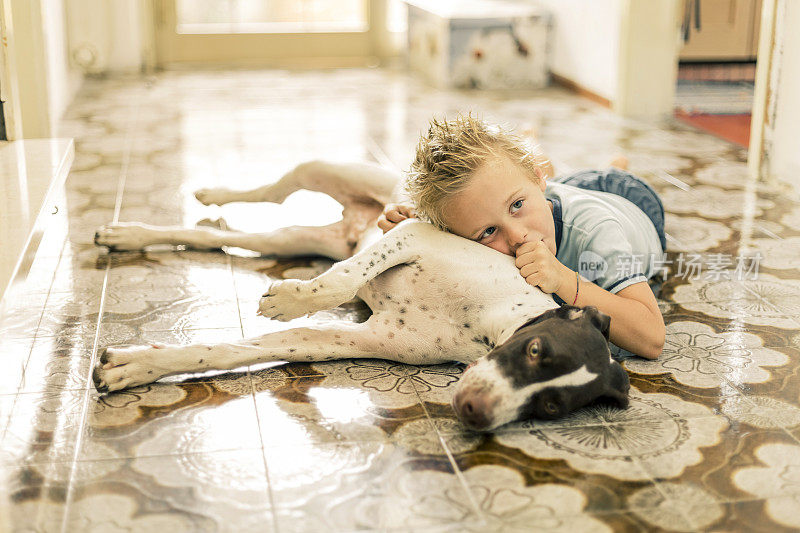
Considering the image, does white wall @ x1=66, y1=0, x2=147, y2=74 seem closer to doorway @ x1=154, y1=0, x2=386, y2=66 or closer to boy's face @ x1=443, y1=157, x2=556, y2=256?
doorway @ x1=154, y1=0, x2=386, y2=66

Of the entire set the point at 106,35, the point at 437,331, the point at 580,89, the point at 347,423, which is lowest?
the point at 347,423

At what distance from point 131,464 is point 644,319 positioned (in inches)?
37.7

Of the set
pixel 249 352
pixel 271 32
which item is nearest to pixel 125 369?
pixel 249 352

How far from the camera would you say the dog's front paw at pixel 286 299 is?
1646mm

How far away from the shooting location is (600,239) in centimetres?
181

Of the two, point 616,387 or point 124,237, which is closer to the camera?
point 616,387

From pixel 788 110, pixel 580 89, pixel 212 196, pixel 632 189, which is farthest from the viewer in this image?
pixel 580 89

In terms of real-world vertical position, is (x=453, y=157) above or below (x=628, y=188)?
above

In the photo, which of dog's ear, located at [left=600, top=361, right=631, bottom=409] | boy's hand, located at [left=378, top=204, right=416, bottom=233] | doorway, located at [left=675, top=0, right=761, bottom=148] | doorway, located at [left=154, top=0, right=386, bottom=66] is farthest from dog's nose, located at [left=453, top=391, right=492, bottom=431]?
doorway, located at [left=154, top=0, right=386, bottom=66]

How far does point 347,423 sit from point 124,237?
1.09 metres

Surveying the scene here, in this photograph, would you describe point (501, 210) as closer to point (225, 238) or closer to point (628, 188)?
point (628, 188)

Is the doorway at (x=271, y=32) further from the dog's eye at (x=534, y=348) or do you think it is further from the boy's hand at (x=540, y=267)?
the dog's eye at (x=534, y=348)

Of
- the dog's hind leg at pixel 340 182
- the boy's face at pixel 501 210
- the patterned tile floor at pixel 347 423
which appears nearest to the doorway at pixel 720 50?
the patterned tile floor at pixel 347 423

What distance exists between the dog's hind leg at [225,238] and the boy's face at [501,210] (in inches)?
24.5
